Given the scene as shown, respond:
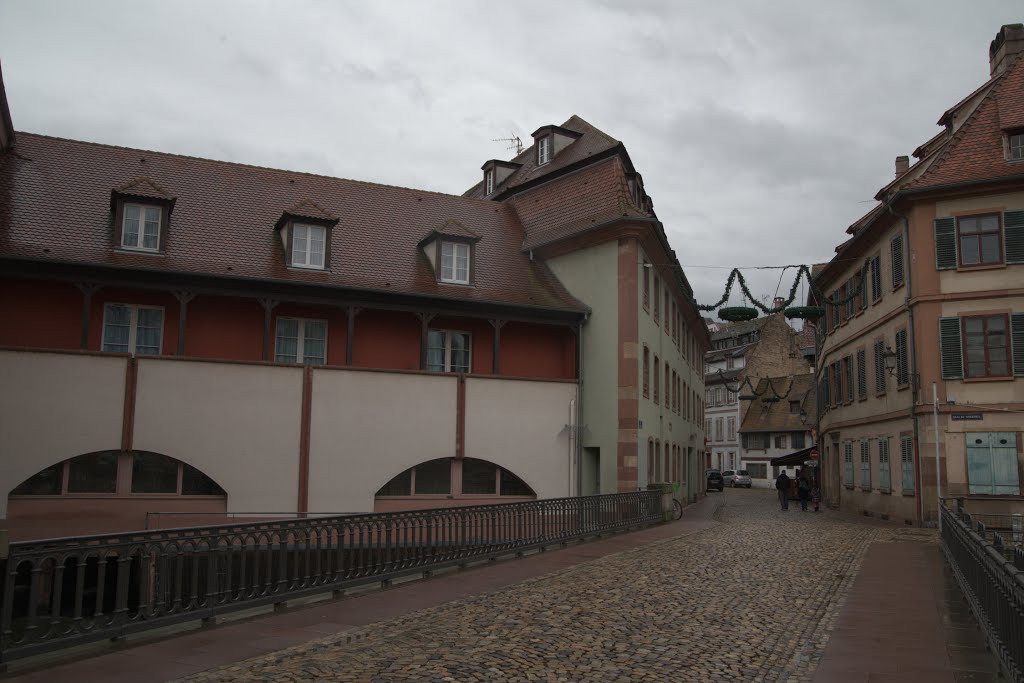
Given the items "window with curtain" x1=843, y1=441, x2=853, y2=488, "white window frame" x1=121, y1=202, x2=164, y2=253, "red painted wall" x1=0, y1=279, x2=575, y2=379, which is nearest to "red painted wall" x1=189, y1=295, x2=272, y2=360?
"red painted wall" x1=0, y1=279, x2=575, y2=379

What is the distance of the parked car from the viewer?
62969 millimetres

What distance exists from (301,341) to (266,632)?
1452 centimetres

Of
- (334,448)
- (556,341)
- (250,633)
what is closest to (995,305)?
(556,341)

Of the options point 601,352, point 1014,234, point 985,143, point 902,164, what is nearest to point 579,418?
point 601,352

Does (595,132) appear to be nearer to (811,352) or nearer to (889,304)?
(889,304)

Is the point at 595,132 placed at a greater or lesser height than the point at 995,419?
greater

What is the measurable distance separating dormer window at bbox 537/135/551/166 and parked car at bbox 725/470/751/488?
38474 millimetres

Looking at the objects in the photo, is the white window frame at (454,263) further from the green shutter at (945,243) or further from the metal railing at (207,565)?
the green shutter at (945,243)

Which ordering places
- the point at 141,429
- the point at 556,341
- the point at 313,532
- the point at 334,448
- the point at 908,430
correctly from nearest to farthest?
the point at 313,532 → the point at 141,429 → the point at 334,448 → the point at 908,430 → the point at 556,341

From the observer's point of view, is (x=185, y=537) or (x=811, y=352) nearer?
(x=185, y=537)

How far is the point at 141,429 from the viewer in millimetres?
19125

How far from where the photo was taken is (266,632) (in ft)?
29.2

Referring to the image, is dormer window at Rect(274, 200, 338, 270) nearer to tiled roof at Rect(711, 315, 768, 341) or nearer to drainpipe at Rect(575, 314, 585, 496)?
drainpipe at Rect(575, 314, 585, 496)

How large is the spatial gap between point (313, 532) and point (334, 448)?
1039 cm
